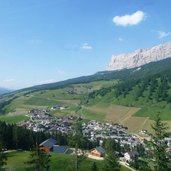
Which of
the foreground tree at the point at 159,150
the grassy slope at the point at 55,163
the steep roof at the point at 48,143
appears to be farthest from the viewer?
the steep roof at the point at 48,143

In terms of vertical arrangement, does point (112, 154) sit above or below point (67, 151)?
above

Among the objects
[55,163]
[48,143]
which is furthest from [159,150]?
[48,143]

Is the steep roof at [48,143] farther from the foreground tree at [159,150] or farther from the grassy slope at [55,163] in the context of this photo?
the foreground tree at [159,150]

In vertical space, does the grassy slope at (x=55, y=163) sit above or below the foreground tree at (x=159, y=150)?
below

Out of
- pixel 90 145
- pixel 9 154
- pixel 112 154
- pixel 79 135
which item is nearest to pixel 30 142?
pixel 9 154

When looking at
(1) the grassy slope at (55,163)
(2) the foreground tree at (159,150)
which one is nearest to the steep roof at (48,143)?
(1) the grassy slope at (55,163)

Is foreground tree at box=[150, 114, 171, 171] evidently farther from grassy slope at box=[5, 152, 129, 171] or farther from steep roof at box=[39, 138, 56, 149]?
steep roof at box=[39, 138, 56, 149]

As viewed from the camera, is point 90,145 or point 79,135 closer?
point 79,135

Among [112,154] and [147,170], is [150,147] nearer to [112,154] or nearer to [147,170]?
[147,170]

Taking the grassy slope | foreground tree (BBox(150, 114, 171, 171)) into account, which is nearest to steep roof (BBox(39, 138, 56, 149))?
the grassy slope
